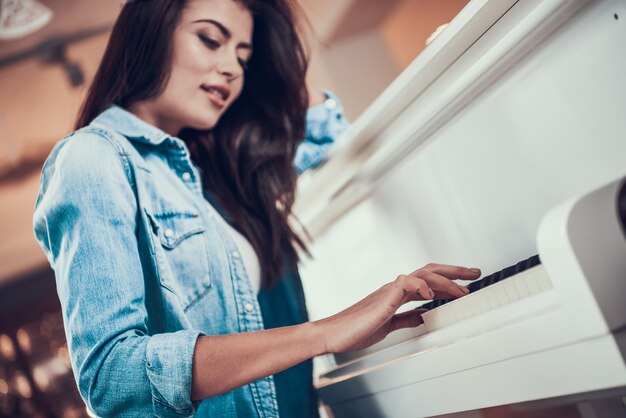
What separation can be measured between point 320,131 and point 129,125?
49cm

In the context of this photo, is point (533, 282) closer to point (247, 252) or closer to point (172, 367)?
point (172, 367)

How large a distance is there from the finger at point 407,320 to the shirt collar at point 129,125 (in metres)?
0.56

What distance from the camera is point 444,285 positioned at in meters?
0.83

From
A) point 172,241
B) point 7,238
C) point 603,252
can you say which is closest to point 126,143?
point 172,241

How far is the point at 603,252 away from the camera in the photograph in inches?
22.9

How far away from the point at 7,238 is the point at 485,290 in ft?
15.5

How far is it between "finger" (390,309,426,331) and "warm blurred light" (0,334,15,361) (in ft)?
17.4

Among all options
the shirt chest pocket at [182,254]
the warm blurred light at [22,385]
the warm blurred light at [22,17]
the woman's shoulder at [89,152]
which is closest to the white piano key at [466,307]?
the shirt chest pocket at [182,254]

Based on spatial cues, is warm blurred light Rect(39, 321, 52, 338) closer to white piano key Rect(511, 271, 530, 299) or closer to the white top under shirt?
the white top under shirt

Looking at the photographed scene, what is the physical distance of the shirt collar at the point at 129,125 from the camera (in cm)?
113

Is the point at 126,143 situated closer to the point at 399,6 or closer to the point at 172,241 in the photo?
the point at 172,241

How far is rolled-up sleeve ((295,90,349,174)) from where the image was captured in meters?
1.48

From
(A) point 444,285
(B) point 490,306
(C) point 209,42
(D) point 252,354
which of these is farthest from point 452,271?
(C) point 209,42

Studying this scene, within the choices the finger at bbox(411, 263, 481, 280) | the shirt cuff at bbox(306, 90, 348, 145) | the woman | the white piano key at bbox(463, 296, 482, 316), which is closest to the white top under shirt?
the woman
